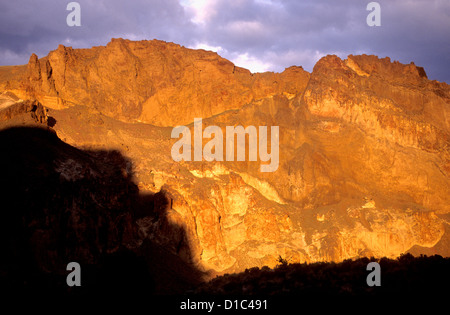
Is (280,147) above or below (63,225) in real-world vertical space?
above

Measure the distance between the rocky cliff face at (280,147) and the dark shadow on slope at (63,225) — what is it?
5629 millimetres

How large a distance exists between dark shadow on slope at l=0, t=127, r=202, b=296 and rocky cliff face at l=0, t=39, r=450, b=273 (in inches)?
222

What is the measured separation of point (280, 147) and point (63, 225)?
34657 mm

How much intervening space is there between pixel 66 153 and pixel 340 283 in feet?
63.5

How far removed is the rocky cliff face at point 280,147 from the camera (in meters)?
38.6

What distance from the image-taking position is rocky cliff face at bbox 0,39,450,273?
38625mm

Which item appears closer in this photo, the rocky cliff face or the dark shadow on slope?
the dark shadow on slope

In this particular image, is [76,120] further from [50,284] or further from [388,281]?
[388,281]

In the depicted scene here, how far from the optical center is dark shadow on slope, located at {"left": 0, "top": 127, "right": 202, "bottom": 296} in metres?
16.5

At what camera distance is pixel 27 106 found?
26.6 meters

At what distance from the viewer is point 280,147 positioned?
4975cm

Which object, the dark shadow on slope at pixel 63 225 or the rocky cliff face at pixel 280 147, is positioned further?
the rocky cliff face at pixel 280 147

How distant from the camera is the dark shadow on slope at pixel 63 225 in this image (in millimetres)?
16516
